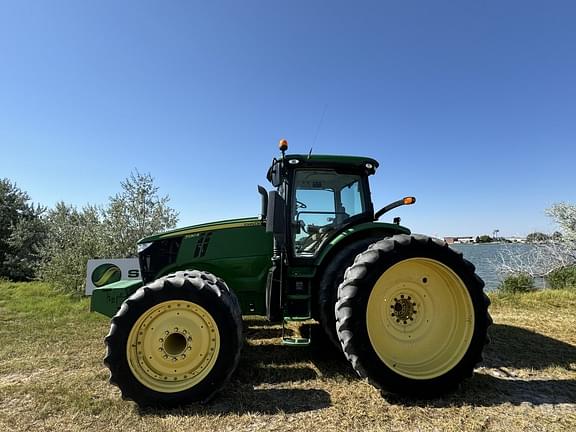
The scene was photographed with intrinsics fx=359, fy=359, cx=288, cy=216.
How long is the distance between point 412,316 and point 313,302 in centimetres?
104

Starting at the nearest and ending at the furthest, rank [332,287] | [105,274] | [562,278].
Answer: [332,287], [105,274], [562,278]

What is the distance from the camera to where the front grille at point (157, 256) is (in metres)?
4.46

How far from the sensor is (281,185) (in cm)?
424

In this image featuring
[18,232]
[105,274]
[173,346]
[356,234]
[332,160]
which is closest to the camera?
[173,346]

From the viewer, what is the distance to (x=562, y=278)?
1247 cm

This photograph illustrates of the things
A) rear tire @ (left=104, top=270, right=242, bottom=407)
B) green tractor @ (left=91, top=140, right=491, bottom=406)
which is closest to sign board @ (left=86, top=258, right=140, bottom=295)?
green tractor @ (left=91, top=140, right=491, bottom=406)

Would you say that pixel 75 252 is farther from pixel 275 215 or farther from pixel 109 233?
pixel 275 215

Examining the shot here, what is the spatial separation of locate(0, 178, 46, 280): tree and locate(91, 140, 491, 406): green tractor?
19161mm

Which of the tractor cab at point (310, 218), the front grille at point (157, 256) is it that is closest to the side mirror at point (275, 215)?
the tractor cab at point (310, 218)

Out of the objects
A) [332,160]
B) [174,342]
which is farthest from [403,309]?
[174,342]

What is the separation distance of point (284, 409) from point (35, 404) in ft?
7.19

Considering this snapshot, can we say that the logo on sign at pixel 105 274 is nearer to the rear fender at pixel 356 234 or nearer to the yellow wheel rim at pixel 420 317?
the rear fender at pixel 356 234

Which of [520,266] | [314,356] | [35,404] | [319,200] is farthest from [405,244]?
[520,266]

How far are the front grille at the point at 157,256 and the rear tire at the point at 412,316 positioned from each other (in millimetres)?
2237
